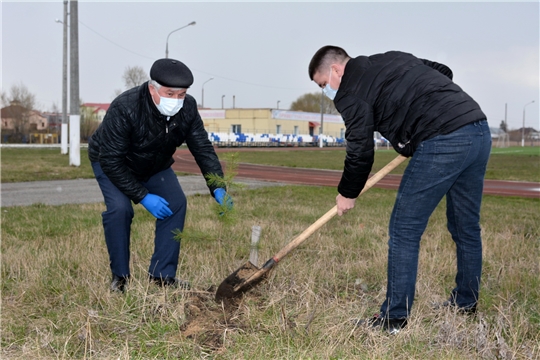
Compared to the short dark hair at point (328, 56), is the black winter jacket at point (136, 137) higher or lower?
lower

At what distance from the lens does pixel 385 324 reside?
3.44 m

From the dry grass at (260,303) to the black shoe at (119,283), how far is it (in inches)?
3.1

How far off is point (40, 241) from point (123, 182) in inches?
81.2

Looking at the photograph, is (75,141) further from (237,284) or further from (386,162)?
(237,284)

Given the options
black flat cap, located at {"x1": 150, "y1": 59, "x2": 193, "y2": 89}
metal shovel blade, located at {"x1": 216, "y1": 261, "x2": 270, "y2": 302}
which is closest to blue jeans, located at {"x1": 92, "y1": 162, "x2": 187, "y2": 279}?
metal shovel blade, located at {"x1": 216, "y1": 261, "x2": 270, "y2": 302}

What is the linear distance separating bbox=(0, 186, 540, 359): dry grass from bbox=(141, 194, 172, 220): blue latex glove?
246mm

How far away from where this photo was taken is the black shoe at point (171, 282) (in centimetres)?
416

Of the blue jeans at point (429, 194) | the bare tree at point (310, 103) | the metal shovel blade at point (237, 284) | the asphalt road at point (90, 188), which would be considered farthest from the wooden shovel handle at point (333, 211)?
the bare tree at point (310, 103)

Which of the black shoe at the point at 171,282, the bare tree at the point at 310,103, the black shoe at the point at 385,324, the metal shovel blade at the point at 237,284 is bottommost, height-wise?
the black shoe at the point at 385,324

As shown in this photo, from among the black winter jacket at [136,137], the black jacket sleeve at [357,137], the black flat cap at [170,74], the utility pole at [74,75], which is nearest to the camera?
the black jacket sleeve at [357,137]

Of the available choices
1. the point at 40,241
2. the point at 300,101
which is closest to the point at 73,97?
the point at 40,241

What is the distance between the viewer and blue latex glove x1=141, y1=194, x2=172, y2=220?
418 centimetres

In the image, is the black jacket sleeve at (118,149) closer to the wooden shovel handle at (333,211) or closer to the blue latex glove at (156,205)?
the blue latex glove at (156,205)

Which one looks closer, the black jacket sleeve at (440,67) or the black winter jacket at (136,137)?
the black jacket sleeve at (440,67)
